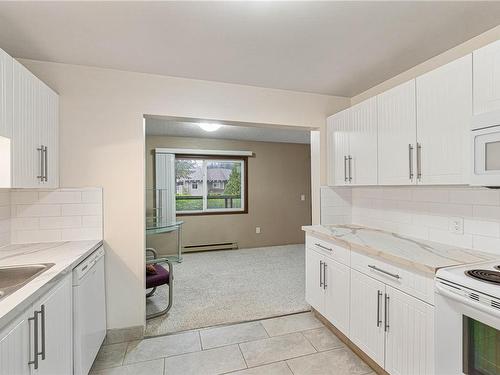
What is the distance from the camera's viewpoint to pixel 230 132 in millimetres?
4898

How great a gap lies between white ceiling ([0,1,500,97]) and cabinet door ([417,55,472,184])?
0.32 metres

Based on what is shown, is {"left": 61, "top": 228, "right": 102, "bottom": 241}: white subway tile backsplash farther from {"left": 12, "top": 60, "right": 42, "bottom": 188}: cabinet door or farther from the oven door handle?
the oven door handle

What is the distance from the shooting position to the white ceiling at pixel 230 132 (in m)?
4.41

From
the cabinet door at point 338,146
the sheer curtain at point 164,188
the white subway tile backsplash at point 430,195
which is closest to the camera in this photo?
the white subway tile backsplash at point 430,195

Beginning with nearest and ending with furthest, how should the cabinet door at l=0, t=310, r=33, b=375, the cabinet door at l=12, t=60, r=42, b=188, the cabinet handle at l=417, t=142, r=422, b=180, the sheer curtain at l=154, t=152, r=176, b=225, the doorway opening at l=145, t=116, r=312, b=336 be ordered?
the cabinet door at l=0, t=310, r=33, b=375 → the cabinet door at l=12, t=60, r=42, b=188 → the cabinet handle at l=417, t=142, r=422, b=180 → the doorway opening at l=145, t=116, r=312, b=336 → the sheer curtain at l=154, t=152, r=176, b=225

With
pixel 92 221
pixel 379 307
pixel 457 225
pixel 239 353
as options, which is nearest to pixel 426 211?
pixel 457 225

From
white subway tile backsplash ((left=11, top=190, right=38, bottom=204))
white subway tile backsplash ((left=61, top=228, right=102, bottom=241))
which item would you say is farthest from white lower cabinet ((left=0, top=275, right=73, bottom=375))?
white subway tile backsplash ((left=11, top=190, right=38, bottom=204))

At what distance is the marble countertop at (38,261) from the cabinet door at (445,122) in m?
2.33

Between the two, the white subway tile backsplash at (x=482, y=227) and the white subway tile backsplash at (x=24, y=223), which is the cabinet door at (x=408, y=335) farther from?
the white subway tile backsplash at (x=24, y=223)

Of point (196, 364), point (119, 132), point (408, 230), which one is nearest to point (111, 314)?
point (196, 364)

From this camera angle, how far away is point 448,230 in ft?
6.53

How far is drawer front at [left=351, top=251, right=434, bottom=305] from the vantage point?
1.48m

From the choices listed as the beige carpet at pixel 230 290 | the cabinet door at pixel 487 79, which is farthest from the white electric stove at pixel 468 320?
the beige carpet at pixel 230 290

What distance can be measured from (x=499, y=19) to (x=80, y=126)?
120 inches
